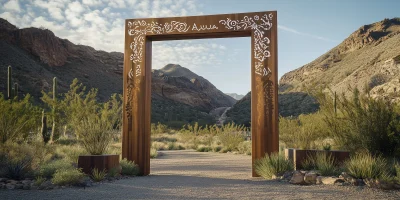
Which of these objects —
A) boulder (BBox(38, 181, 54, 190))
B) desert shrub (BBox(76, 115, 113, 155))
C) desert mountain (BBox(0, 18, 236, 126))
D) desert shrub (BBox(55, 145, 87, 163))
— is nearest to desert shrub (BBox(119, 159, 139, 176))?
desert shrub (BBox(76, 115, 113, 155))

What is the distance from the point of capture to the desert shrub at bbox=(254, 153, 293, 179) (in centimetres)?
923

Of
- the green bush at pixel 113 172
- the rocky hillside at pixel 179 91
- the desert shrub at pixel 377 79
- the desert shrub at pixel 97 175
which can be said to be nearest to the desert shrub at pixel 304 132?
the green bush at pixel 113 172

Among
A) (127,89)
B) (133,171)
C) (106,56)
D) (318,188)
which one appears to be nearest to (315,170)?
(318,188)

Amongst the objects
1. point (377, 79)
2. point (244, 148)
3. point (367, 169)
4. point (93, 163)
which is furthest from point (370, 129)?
point (377, 79)

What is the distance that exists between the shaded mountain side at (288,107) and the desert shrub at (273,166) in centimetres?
3279

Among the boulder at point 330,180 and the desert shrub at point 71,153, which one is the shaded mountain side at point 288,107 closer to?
the desert shrub at point 71,153

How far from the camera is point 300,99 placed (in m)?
48.6

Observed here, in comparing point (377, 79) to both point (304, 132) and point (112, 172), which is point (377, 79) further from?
point (112, 172)

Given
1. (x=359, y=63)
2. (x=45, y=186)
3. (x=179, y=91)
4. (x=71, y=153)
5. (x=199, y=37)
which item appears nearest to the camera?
(x=45, y=186)

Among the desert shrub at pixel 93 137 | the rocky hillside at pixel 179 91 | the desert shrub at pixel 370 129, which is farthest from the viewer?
the rocky hillside at pixel 179 91

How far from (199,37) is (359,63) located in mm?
45699

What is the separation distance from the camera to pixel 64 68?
5466 centimetres

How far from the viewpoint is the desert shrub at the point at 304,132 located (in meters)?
12.2

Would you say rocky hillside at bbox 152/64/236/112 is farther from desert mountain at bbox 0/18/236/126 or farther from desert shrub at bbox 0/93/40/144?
desert shrub at bbox 0/93/40/144
